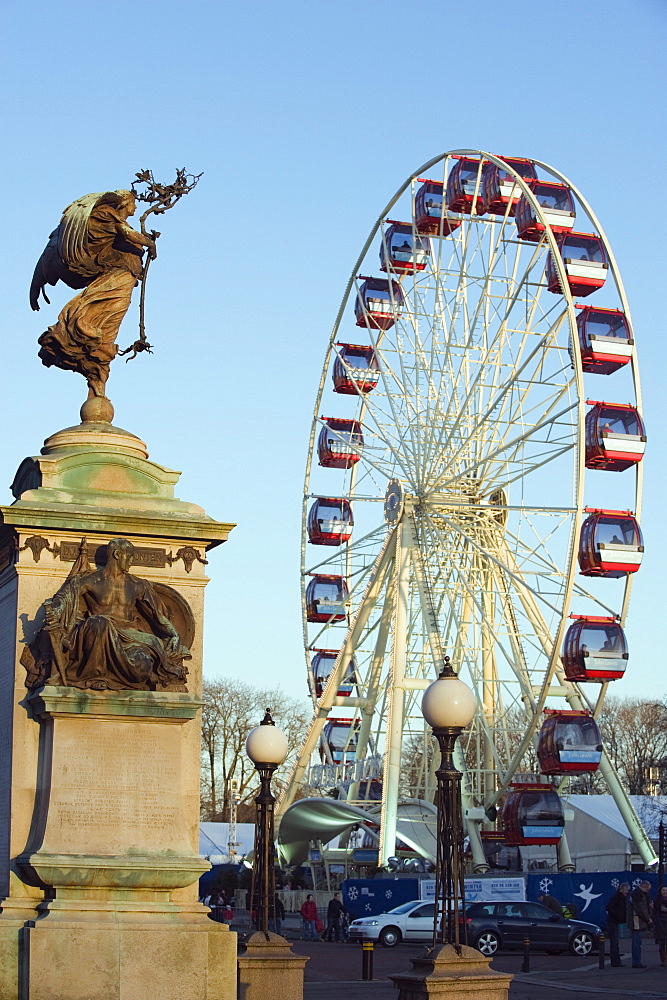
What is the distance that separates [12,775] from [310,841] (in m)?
38.4

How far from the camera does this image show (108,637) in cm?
1263

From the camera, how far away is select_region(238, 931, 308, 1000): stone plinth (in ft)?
51.2

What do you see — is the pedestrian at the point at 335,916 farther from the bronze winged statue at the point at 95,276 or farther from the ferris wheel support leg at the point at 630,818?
the bronze winged statue at the point at 95,276

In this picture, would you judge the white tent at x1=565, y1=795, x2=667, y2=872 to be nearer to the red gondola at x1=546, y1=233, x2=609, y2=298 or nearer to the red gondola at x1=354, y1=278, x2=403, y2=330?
the red gondola at x1=354, y1=278, x2=403, y2=330

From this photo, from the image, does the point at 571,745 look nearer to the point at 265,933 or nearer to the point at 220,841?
the point at 265,933

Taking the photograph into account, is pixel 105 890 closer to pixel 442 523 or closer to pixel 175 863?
pixel 175 863

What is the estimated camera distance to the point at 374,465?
44469mm

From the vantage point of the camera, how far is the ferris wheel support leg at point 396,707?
42312 millimetres

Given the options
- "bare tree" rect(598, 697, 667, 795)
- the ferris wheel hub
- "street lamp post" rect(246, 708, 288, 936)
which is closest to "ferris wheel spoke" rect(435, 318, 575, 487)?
the ferris wheel hub

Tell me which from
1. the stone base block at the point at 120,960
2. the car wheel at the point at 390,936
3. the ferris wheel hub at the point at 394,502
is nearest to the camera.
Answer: the stone base block at the point at 120,960

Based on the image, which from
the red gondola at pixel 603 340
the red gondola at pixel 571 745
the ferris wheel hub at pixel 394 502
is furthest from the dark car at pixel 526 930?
the ferris wheel hub at pixel 394 502

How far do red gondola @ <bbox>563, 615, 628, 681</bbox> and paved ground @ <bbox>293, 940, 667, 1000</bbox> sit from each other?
26.0 feet

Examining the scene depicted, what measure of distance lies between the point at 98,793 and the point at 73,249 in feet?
17.2

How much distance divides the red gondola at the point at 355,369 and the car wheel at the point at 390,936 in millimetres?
18394
